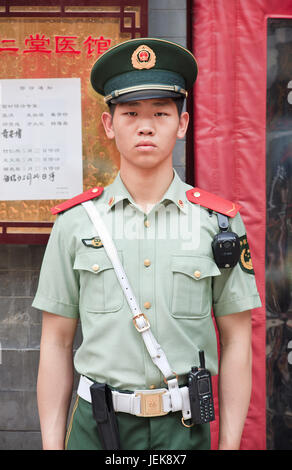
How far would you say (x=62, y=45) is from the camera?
2.46m

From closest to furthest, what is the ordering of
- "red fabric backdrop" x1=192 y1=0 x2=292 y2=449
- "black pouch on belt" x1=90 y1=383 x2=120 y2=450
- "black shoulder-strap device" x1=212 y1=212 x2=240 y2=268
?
"black pouch on belt" x1=90 y1=383 x2=120 y2=450 → "black shoulder-strap device" x1=212 y1=212 x2=240 y2=268 → "red fabric backdrop" x1=192 y1=0 x2=292 y2=449

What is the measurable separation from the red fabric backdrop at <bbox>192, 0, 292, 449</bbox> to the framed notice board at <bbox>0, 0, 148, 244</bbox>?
39cm

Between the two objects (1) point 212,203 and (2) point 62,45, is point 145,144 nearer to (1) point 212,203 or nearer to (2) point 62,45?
(1) point 212,203

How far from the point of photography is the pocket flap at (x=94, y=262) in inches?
65.1

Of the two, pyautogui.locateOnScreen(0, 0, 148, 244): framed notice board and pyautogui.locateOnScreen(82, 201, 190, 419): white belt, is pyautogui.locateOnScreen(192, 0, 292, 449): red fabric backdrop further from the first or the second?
pyautogui.locateOnScreen(82, 201, 190, 419): white belt

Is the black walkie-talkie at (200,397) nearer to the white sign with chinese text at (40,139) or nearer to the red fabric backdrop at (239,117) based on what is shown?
the red fabric backdrop at (239,117)

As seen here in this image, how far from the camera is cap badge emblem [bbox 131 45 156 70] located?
1672 mm

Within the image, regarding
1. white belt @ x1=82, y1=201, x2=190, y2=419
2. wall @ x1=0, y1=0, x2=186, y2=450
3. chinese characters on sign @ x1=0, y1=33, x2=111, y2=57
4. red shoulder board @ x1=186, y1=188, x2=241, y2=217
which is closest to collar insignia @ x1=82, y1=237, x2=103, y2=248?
white belt @ x1=82, y1=201, x2=190, y2=419

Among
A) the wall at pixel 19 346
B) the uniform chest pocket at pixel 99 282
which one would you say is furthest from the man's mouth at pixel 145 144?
the wall at pixel 19 346

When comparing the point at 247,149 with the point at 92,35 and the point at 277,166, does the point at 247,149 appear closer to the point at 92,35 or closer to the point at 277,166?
the point at 277,166

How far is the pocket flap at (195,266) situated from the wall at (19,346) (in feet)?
4.10

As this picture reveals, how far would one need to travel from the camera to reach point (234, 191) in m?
2.49
